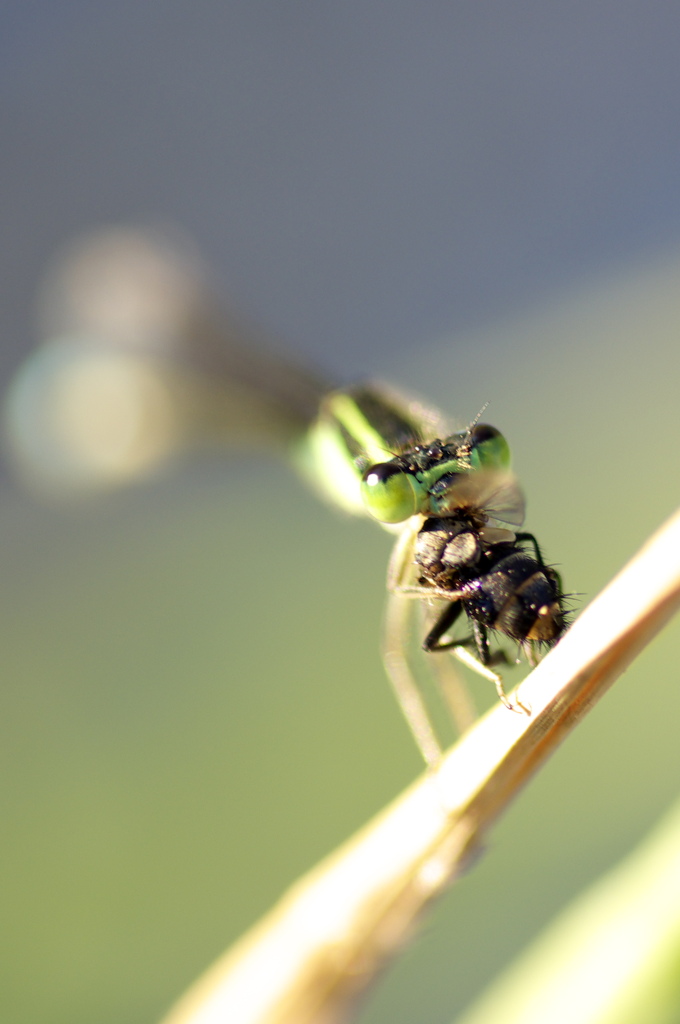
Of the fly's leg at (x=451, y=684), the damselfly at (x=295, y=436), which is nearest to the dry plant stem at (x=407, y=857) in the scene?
the damselfly at (x=295, y=436)

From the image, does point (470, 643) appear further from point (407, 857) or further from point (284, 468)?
point (284, 468)

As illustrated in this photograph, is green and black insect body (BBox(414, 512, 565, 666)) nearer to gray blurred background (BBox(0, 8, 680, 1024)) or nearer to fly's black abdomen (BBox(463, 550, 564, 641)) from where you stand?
fly's black abdomen (BBox(463, 550, 564, 641))

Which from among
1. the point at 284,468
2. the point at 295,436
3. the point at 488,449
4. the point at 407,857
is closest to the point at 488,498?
the point at 488,449

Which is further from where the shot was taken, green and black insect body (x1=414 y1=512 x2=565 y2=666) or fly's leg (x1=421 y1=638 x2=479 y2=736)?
fly's leg (x1=421 y1=638 x2=479 y2=736)

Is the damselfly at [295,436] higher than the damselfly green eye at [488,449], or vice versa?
the damselfly green eye at [488,449]

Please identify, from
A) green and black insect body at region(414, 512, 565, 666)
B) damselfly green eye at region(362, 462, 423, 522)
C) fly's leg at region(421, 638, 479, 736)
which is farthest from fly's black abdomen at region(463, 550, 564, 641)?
fly's leg at region(421, 638, 479, 736)

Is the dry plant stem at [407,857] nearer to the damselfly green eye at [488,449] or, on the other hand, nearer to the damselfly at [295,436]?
the damselfly at [295,436]

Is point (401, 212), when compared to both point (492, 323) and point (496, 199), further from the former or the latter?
point (492, 323)
